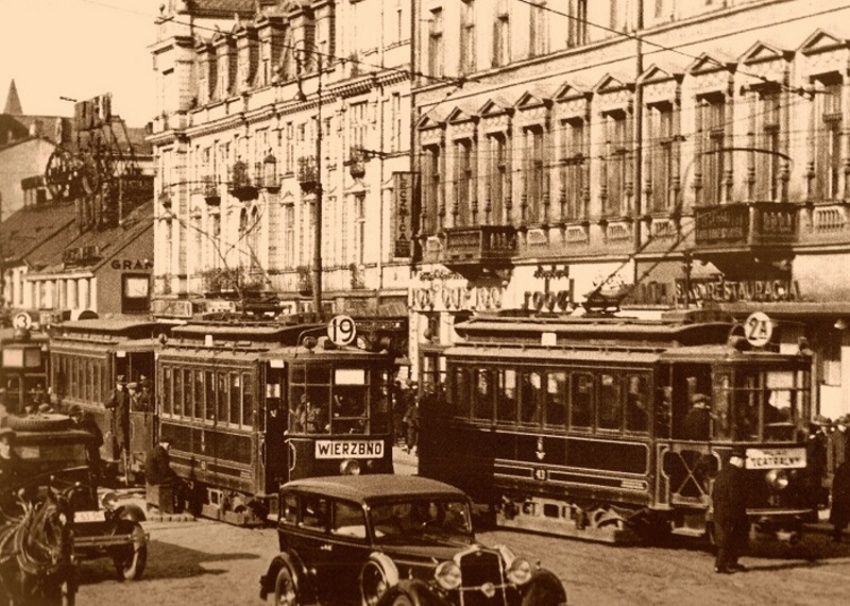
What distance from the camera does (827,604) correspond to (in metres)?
19.4

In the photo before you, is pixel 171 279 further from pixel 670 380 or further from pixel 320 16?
pixel 670 380

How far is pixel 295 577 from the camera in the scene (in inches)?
674

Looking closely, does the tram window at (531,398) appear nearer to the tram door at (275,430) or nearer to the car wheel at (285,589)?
the tram door at (275,430)

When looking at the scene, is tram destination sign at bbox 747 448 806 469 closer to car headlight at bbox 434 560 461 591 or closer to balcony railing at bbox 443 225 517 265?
car headlight at bbox 434 560 461 591

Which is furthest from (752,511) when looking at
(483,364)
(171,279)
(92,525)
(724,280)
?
(171,279)

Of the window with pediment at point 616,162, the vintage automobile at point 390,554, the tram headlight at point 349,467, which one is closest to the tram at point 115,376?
the tram headlight at point 349,467

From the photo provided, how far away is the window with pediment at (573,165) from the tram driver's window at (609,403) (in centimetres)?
1883

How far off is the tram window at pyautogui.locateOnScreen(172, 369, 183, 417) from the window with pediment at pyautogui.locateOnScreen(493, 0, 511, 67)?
1976cm

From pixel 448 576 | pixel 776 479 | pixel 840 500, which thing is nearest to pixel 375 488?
pixel 448 576

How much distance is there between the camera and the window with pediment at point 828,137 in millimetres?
34688

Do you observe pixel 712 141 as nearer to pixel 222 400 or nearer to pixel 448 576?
pixel 222 400

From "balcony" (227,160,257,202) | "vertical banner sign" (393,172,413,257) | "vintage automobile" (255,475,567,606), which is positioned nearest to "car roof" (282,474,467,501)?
"vintage automobile" (255,475,567,606)

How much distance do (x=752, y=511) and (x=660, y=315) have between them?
11.9 ft

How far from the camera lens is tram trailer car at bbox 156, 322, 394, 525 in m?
25.4
